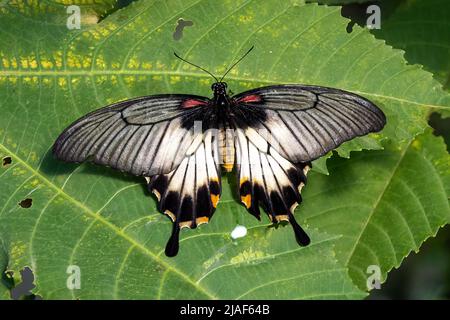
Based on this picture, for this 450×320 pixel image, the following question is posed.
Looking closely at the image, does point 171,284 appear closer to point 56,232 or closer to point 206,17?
point 56,232

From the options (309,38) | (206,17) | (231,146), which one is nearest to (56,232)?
(231,146)

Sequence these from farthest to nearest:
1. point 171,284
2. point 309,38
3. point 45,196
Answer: point 309,38 → point 45,196 → point 171,284

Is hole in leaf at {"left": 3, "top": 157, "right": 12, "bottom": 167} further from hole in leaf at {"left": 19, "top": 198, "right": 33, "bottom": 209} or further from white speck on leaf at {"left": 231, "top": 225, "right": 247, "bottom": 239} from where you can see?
→ white speck on leaf at {"left": 231, "top": 225, "right": 247, "bottom": 239}

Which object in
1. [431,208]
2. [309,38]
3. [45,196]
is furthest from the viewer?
[431,208]

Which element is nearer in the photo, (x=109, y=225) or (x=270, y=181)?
(x=109, y=225)

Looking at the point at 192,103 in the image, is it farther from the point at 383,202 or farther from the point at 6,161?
the point at 383,202

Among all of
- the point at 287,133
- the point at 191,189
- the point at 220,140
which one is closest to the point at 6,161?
the point at 191,189

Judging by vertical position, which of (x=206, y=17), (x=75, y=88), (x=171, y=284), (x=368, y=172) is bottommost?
(x=171, y=284)

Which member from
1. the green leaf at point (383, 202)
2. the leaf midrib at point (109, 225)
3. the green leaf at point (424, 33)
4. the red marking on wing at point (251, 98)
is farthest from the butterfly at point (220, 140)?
the green leaf at point (424, 33)
